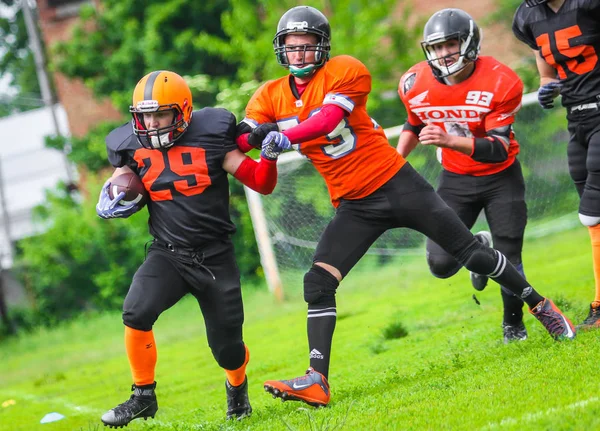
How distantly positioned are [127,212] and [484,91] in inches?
91.6

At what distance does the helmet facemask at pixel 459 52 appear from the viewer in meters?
5.34

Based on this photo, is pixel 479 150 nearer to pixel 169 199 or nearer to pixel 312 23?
pixel 312 23

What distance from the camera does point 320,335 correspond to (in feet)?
15.9

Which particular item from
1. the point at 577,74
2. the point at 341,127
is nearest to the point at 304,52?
the point at 341,127

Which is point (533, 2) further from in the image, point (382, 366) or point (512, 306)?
point (382, 366)

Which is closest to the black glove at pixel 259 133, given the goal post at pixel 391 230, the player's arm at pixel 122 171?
the player's arm at pixel 122 171

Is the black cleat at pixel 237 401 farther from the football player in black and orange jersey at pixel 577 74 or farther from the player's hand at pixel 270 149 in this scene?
the football player in black and orange jersey at pixel 577 74

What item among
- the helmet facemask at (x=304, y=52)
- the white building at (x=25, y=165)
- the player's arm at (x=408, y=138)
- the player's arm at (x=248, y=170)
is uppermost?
the helmet facemask at (x=304, y=52)

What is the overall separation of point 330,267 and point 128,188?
49.1 inches

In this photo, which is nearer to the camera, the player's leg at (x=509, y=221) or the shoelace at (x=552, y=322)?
the shoelace at (x=552, y=322)

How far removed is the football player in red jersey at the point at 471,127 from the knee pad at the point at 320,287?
1043mm

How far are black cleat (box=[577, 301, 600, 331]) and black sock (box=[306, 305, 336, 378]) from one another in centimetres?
170

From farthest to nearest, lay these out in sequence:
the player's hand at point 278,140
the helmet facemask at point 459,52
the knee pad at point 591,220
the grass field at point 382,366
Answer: the knee pad at point 591,220 < the helmet facemask at point 459,52 < the player's hand at point 278,140 < the grass field at point 382,366

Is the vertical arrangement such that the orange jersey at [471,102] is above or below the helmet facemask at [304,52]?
below
